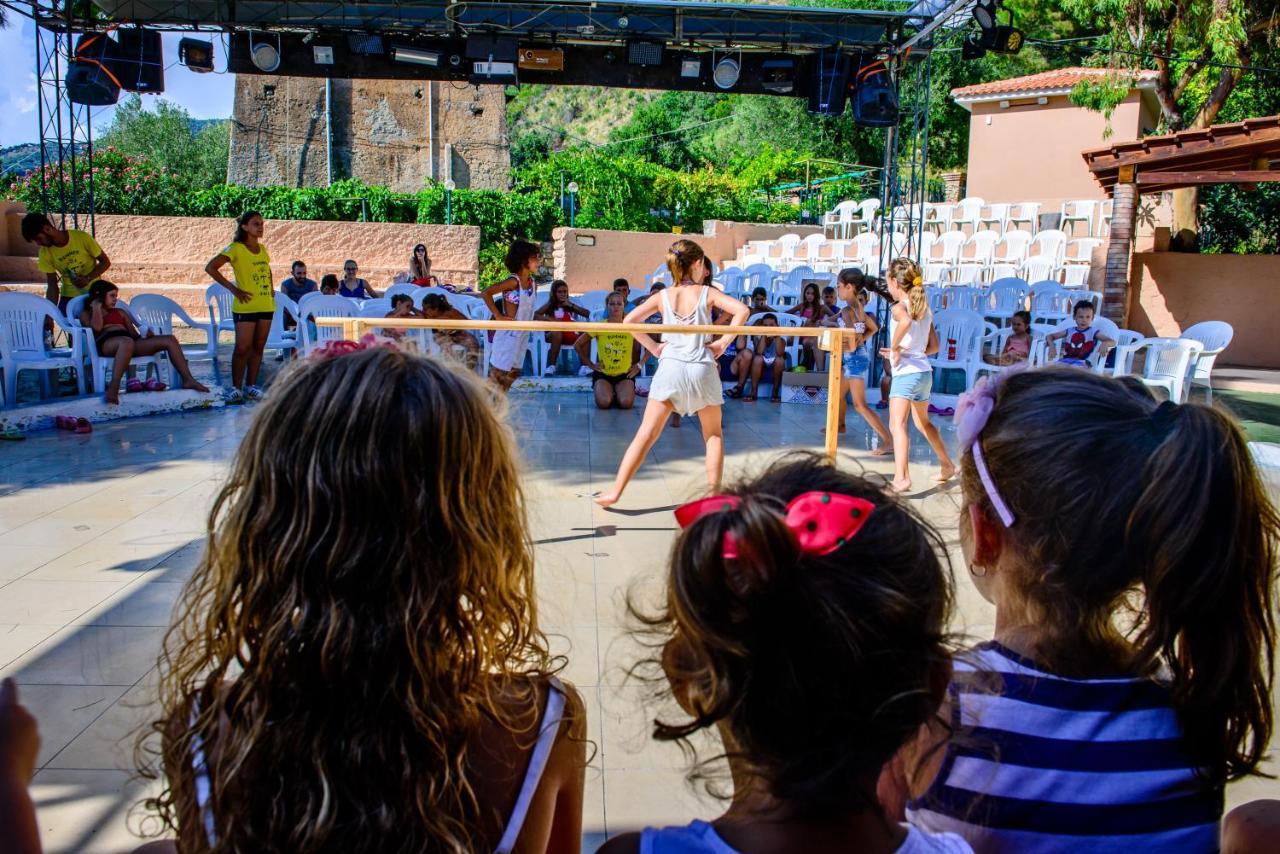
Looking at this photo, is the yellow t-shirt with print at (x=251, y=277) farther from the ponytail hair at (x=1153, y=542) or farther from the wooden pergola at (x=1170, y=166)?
the wooden pergola at (x=1170, y=166)

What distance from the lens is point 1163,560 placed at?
1301 mm

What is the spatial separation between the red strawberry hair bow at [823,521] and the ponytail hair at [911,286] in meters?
5.53

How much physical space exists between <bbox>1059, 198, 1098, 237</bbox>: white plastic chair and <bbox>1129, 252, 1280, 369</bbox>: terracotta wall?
6126 mm

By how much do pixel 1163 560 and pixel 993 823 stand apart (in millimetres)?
412

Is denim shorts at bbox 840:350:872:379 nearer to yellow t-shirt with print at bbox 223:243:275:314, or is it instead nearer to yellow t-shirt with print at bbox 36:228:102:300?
yellow t-shirt with print at bbox 223:243:275:314

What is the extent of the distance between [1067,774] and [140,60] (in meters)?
12.8

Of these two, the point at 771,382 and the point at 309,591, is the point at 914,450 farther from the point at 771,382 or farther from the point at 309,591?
→ the point at 309,591

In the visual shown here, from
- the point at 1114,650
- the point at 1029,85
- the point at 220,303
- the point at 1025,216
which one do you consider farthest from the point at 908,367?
the point at 1029,85

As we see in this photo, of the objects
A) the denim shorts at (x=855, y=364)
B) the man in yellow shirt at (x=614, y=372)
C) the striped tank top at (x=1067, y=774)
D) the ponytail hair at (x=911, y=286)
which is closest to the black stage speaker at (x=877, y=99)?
the man in yellow shirt at (x=614, y=372)

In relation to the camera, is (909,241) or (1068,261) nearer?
(909,241)

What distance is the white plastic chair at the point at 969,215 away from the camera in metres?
21.8

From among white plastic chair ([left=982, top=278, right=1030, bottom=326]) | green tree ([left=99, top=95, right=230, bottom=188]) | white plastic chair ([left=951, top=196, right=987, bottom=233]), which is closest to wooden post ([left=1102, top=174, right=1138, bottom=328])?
white plastic chair ([left=982, top=278, right=1030, bottom=326])

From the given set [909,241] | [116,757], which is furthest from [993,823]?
[909,241]

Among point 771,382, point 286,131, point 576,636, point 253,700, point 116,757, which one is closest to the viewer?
point 253,700
